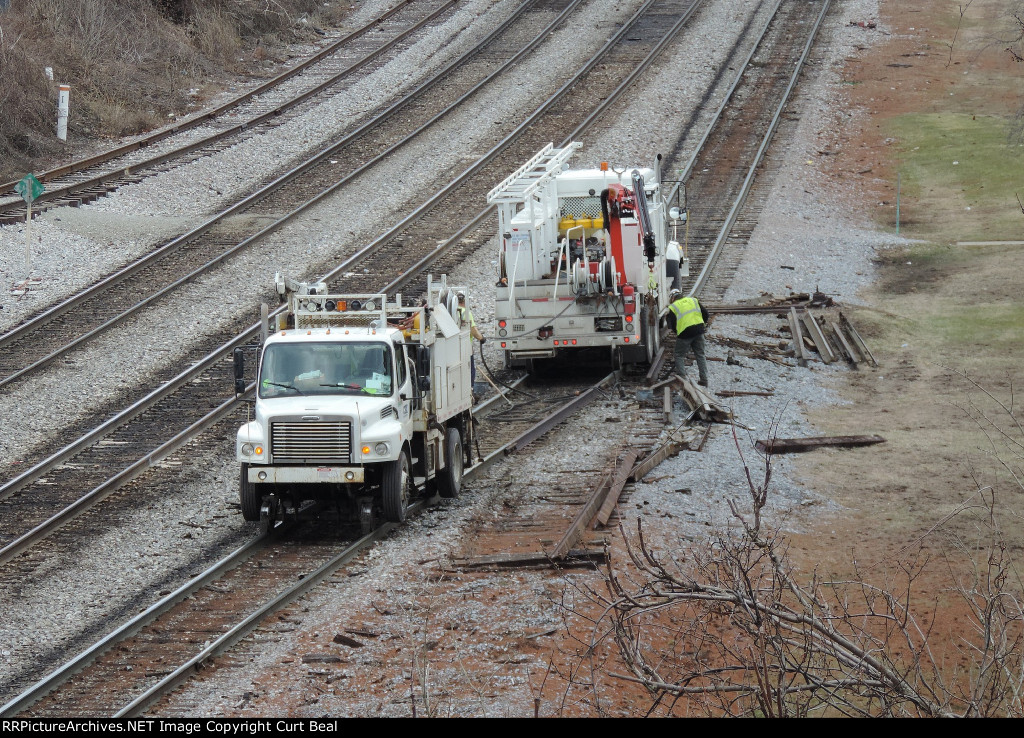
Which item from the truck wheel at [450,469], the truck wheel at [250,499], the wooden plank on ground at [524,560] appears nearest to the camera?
the wooden plank on ground at [524,560]

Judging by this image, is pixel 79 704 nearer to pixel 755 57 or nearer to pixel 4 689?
pixel 4 689

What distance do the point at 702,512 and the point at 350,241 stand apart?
14086 mm

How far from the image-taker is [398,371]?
14805 mm

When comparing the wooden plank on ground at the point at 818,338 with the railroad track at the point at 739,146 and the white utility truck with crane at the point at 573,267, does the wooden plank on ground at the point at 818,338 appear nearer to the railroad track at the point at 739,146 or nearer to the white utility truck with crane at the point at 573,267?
A: the railroad track at the point at 739,146

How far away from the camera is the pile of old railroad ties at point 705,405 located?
43.7 ft

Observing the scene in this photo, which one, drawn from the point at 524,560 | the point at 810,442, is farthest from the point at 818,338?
the point at 524,560

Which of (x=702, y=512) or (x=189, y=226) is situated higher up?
(x=189, y=226)

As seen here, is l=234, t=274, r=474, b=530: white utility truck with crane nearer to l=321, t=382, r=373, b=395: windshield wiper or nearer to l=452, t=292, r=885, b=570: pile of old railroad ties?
l=321, t=382, r=373, b=395: windshield wiper

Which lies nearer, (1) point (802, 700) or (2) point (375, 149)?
(1) point (802, 700)

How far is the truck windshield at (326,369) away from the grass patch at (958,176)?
19.6 m

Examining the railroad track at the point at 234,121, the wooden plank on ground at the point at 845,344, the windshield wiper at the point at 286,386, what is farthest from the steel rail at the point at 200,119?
the wooden plank on ground at the point at 845,344

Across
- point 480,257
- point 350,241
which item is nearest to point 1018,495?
point 480,257

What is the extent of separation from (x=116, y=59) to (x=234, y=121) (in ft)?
13.9

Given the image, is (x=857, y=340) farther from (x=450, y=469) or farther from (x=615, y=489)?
(x=450, y=469)
